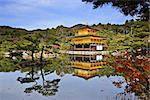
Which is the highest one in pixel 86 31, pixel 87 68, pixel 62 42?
pixel 86 31

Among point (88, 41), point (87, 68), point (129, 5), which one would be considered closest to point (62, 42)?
point (88, 41)

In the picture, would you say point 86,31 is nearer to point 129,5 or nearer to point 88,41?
point 88,41

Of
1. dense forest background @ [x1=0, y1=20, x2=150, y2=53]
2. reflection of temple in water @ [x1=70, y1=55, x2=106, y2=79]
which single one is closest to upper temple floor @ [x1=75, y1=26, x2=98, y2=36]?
dense forest background @ [x1=0, y1=20, x2=150, y2=53]

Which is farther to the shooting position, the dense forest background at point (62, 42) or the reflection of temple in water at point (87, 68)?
the dense forest background at point (62, 42)

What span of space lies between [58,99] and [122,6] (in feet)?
11.5

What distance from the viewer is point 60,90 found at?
32.7 ft

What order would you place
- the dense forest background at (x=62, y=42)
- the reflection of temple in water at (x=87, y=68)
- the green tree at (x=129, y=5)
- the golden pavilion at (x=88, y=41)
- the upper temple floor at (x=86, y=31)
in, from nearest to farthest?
1. the green tree at (x=129, y=5)
2. the reflection of temple in water at (x=87, y=68)
3. the dense forest background at (x=62, y=42)
4. the golden pavilion at (x=88, y=41)
5. the upper temple floor at (x=86, y=31)

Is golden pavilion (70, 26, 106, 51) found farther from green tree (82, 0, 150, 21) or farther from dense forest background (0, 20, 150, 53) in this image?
green tree (82, 0, 150, 21)

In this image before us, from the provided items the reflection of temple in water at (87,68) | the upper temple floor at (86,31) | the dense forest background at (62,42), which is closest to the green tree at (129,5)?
the reflection of temple in water at (87,68)

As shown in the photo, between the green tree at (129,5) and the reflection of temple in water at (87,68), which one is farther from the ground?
the green tree at (129,5)

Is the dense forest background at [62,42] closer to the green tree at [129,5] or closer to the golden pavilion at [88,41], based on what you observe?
the golden pavilion at [88,41]

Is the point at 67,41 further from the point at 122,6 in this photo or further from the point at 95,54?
the point at 122,6

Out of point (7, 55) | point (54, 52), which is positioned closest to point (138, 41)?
point (54, 52)

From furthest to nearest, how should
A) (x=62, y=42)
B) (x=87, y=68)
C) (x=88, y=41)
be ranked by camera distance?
(x=62, y=42) → (x=88, y=41) → (x=87, y=68)
